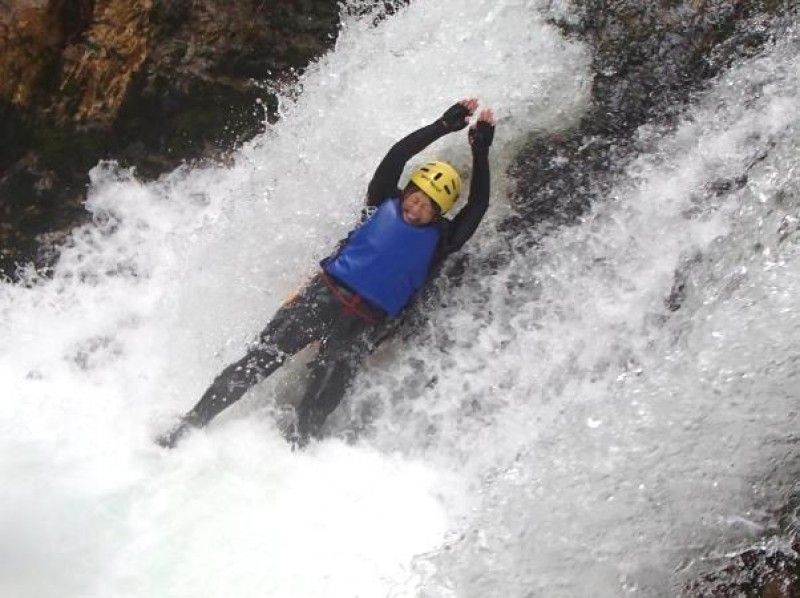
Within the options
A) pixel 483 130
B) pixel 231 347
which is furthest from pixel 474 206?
pixel 231 347

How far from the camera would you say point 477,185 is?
5621mm

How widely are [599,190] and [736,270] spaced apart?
125 centimetres

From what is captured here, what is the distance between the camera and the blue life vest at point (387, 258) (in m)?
5.54

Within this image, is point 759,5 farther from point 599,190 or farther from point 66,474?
point 66,474

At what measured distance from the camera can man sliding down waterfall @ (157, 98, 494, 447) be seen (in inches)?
218

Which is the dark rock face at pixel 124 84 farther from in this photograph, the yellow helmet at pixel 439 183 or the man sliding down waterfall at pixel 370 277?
the yellow helmet at pixel 439 183

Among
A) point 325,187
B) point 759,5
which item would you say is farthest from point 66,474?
point 759,5

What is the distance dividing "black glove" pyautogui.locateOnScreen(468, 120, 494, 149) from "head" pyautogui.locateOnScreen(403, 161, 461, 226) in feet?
0.86

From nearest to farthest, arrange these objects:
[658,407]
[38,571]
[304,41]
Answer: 1. [38,571]
2. [658,407]
3. [304,41]

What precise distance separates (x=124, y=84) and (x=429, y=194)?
2963mm

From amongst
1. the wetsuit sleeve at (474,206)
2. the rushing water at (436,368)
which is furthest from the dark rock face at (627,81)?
the wetsuit sleeve at (474,206)

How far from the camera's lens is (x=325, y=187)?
267 inches

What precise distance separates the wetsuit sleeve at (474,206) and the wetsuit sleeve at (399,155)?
Answer: 329mm

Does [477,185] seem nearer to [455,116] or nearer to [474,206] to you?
[474,206]
